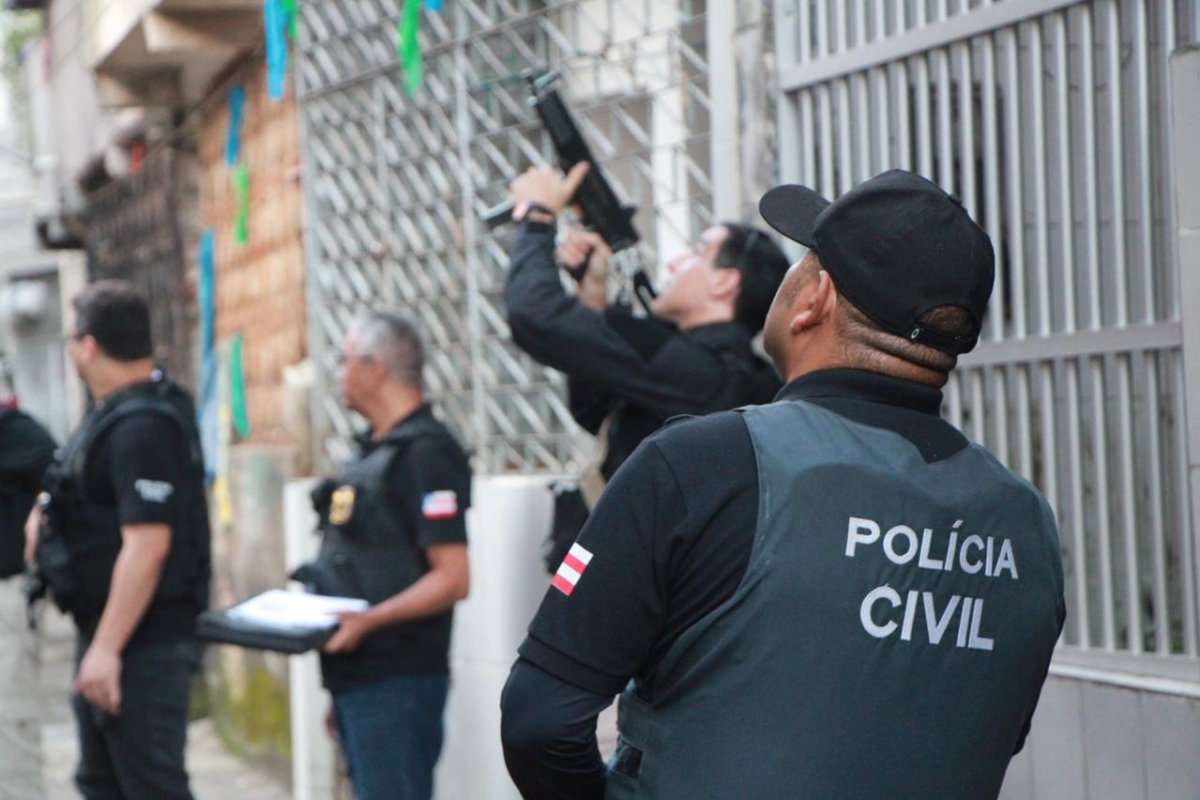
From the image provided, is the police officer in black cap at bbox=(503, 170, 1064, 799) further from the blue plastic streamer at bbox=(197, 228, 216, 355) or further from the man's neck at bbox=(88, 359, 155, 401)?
the blue plastic streamer at bbox=(197, 228, 216, 355)

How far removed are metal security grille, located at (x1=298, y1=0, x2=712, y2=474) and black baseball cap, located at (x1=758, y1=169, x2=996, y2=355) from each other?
299 centimetres

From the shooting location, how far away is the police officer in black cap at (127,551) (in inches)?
176

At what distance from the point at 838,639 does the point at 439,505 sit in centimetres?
248

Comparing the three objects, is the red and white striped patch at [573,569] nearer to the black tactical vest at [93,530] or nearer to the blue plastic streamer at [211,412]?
the black tactical vest at [93,530]

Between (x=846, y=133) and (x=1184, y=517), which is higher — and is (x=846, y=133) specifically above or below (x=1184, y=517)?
above

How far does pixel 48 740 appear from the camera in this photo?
8992 millimetres

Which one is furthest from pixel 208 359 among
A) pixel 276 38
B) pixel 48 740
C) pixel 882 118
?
pixel 882 118

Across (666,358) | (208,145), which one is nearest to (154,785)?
(666,358)

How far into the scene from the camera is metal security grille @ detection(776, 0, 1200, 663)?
3.53 metres

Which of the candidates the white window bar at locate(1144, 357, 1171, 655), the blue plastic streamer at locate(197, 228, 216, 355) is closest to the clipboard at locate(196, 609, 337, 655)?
the white window bar at locate(1144, 357, 1171, 655)

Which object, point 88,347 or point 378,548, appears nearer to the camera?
point 378,548

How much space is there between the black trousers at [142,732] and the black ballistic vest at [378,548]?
489 millimetres

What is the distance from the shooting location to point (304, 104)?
732 centimetres

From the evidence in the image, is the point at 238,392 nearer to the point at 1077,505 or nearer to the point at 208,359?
the point at 208,359
